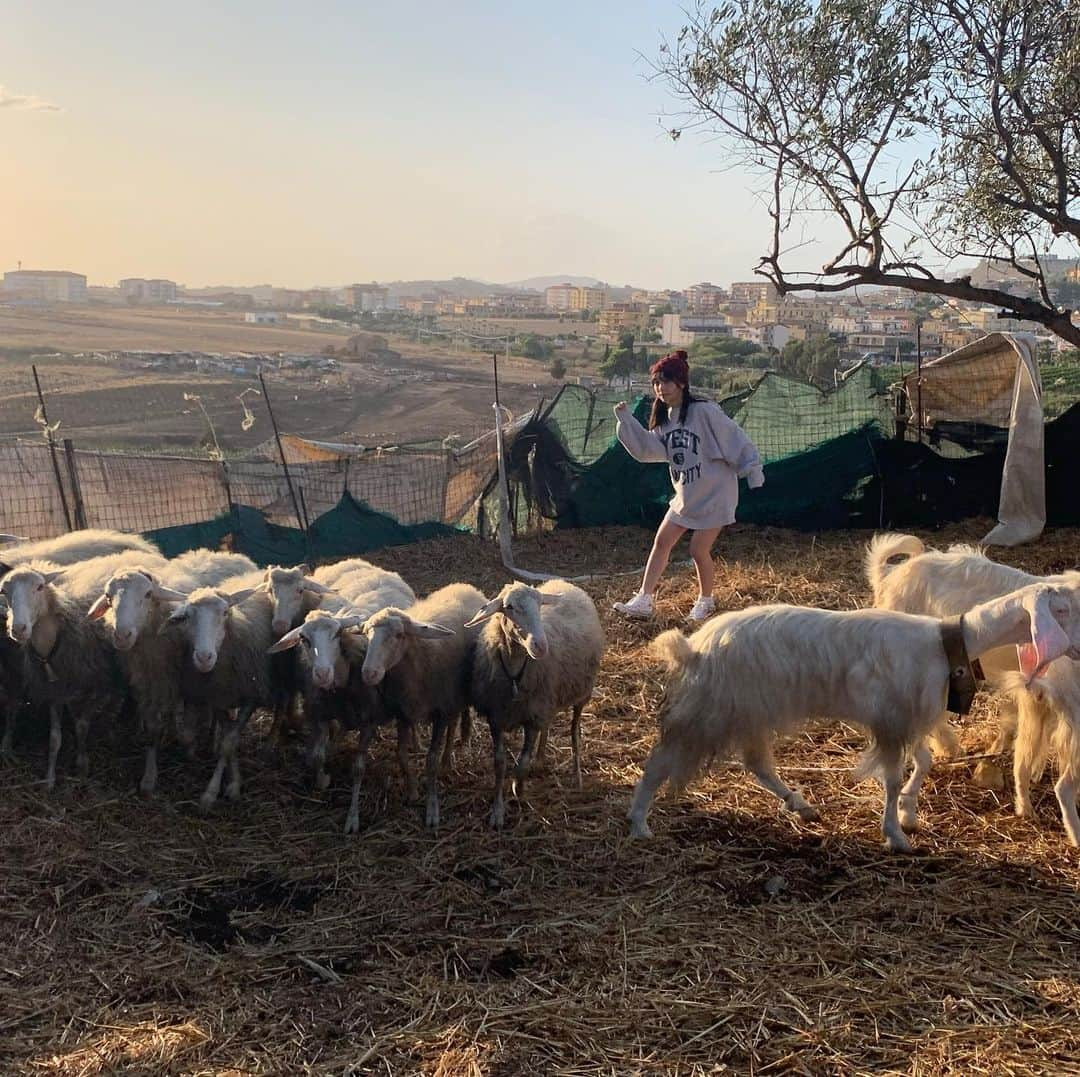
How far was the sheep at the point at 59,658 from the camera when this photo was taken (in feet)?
18.1

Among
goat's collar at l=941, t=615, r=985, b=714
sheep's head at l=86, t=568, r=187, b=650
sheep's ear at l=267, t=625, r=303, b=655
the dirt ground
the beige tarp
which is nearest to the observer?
goat's collar at l=941, t=615, r=985, b=714

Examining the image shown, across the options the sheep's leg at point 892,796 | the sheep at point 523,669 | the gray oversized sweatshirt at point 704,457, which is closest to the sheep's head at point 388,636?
the sheep at point 523,669

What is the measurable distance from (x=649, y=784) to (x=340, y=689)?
161 centimetres


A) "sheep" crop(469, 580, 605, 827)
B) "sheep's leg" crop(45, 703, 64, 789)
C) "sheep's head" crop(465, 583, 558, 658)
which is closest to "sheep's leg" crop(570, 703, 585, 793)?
"sheep" crop(469, 580, 605, 827)

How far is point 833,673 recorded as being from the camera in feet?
15.4

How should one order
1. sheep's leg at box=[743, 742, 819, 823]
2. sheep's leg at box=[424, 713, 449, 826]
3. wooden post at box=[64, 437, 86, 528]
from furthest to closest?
wooden post at box=[64, 437, 86, 528] → sheep's leg at box=[424, 713, 449, 826] → sheep's leg at box=[743, 742, 819, 823]

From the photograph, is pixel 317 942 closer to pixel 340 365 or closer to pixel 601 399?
pixel 601 399

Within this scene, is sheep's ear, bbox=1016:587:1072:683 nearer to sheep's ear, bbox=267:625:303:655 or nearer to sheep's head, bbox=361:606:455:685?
sheep's head, bbox=361:606:455:685

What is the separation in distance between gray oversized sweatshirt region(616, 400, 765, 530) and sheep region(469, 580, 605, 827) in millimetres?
2582

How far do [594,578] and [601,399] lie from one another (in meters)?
3.39

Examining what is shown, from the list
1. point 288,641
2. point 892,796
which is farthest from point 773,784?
point 288,641

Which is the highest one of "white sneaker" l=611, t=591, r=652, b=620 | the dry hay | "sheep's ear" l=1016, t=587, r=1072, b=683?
"sheep's ear" l=1016, t=587, r=1072, b=683

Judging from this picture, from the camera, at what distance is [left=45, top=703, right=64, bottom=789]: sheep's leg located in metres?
5.48

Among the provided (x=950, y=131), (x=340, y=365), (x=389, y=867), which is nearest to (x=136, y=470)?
(x=389, y=867)
